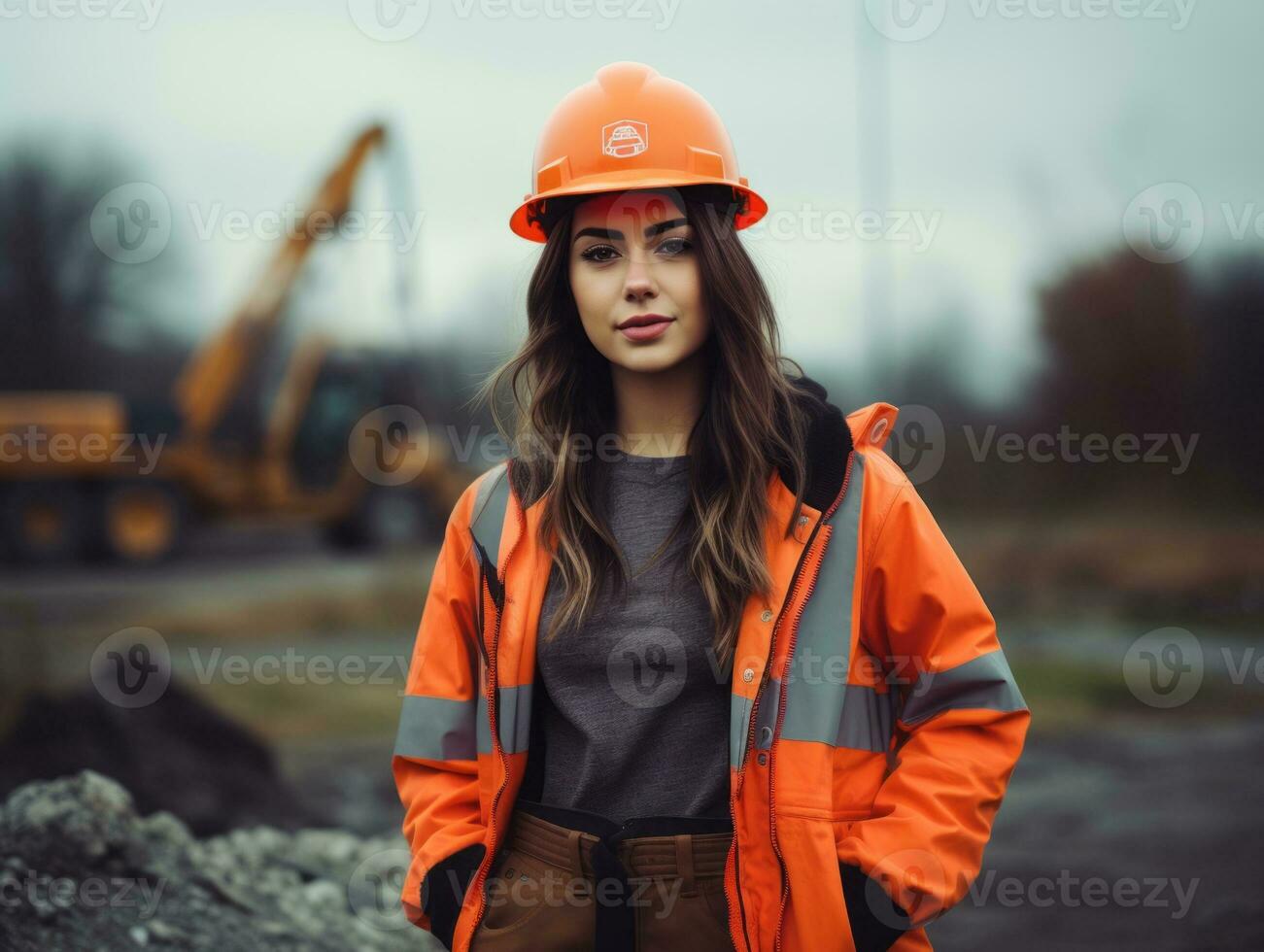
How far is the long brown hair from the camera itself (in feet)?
6.31

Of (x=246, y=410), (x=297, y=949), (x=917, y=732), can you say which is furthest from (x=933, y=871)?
(x=246, y=410)

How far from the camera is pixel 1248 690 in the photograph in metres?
Result: 7.70

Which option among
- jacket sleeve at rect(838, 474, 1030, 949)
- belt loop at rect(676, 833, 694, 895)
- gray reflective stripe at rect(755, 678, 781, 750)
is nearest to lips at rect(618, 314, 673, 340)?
jacket sleeve at rect(838, 474, 1030, 949)

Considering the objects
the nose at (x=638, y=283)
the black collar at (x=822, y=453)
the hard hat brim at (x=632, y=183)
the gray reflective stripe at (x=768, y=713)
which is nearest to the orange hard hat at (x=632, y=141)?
the hard hat brim at (x=632, y=183)

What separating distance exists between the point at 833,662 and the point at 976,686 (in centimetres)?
23

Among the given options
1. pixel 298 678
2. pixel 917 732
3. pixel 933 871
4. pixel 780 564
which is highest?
pixel 780 564

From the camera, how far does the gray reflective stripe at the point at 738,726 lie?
1812 millimetres

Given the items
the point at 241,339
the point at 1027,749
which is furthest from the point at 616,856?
the point at 241,339

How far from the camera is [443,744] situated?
208 cm

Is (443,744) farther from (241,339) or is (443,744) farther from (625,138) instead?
(241,339)

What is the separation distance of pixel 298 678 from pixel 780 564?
5.95 meters

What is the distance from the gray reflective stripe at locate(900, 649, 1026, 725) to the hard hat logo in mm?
1062

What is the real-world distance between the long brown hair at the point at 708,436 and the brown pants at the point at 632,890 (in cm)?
30

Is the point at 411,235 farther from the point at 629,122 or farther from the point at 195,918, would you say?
the point at 629,122
